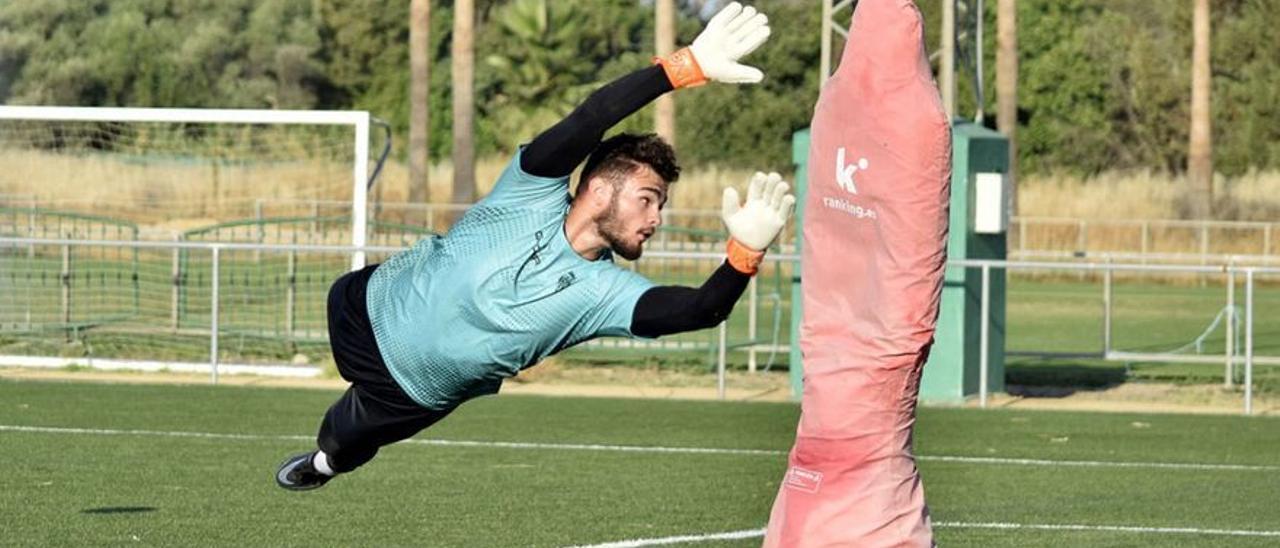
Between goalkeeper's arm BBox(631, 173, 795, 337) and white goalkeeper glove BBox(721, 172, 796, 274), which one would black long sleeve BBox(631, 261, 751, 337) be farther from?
white goalkeeper glove BBox(721, 172, 796, 274)

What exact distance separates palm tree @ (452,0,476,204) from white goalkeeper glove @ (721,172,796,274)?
125 feet

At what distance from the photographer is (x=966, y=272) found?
19.8m

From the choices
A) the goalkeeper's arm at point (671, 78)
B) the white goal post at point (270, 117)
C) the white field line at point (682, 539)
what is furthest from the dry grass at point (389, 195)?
the goalkeeper's arm at point (671, 78)

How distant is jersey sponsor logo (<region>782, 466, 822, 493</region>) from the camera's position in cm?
407

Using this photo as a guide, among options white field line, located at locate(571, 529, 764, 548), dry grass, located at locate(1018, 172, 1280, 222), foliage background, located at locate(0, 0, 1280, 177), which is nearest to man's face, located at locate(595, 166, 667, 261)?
white field line, located at locate(571, 529, 764, 548)

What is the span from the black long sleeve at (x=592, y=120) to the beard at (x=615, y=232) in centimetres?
18

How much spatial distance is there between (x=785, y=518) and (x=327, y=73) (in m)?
77.2

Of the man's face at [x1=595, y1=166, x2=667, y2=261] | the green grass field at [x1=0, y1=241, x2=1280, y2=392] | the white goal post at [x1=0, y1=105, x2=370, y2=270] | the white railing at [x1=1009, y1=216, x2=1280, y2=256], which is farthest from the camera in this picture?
the white railing at [x1=1009, y1=216, x2=1280, y2=256]

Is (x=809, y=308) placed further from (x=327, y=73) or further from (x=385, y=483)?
(x=327, y=73)

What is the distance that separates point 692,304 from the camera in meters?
6.96

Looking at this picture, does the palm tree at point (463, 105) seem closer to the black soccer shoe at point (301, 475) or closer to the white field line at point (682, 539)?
the white field line at point (682, 539)

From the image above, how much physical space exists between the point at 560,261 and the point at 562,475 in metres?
6.34

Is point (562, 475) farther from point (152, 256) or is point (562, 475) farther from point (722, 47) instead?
point (152, 256)

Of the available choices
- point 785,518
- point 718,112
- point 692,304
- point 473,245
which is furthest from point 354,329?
point 718,112
